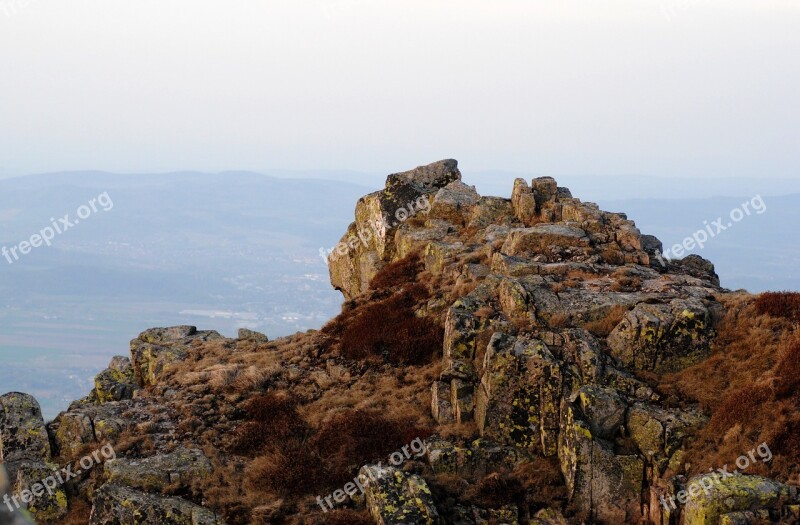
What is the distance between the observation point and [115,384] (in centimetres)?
3691

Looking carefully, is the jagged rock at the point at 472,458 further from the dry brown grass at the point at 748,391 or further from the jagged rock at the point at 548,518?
the dry brown grass at the point at 748,391

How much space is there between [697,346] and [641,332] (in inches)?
82.7

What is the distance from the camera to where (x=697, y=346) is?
25516 millimetres

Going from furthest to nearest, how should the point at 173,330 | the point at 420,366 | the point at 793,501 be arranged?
the point at 173,330 < the point at 420,366 < the point at 793,501

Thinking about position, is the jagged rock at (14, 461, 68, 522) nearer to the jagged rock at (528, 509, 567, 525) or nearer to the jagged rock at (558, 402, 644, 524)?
the jagged rock at (528, 509, 567, 525)

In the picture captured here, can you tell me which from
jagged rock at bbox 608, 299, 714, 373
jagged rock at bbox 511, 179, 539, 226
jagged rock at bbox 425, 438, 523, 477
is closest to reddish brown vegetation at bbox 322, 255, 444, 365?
jagged rock at bbox 425, 438, 523, 477

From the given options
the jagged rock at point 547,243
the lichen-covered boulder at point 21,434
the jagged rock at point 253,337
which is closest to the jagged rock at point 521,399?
the jagged rock at point 547,243

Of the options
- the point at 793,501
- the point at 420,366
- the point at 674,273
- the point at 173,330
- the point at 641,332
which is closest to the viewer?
the point at 793,501

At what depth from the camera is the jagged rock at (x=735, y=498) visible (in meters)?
18.0

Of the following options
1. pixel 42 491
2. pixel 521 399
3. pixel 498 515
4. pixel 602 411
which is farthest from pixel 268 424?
pixel 602 411

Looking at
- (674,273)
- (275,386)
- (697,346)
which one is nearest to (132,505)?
(275,386)

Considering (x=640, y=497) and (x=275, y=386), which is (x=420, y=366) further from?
(x=640, y=497)

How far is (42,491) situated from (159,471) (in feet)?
13.6

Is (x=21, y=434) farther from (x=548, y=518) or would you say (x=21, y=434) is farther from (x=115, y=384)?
(x=548, y=518)
